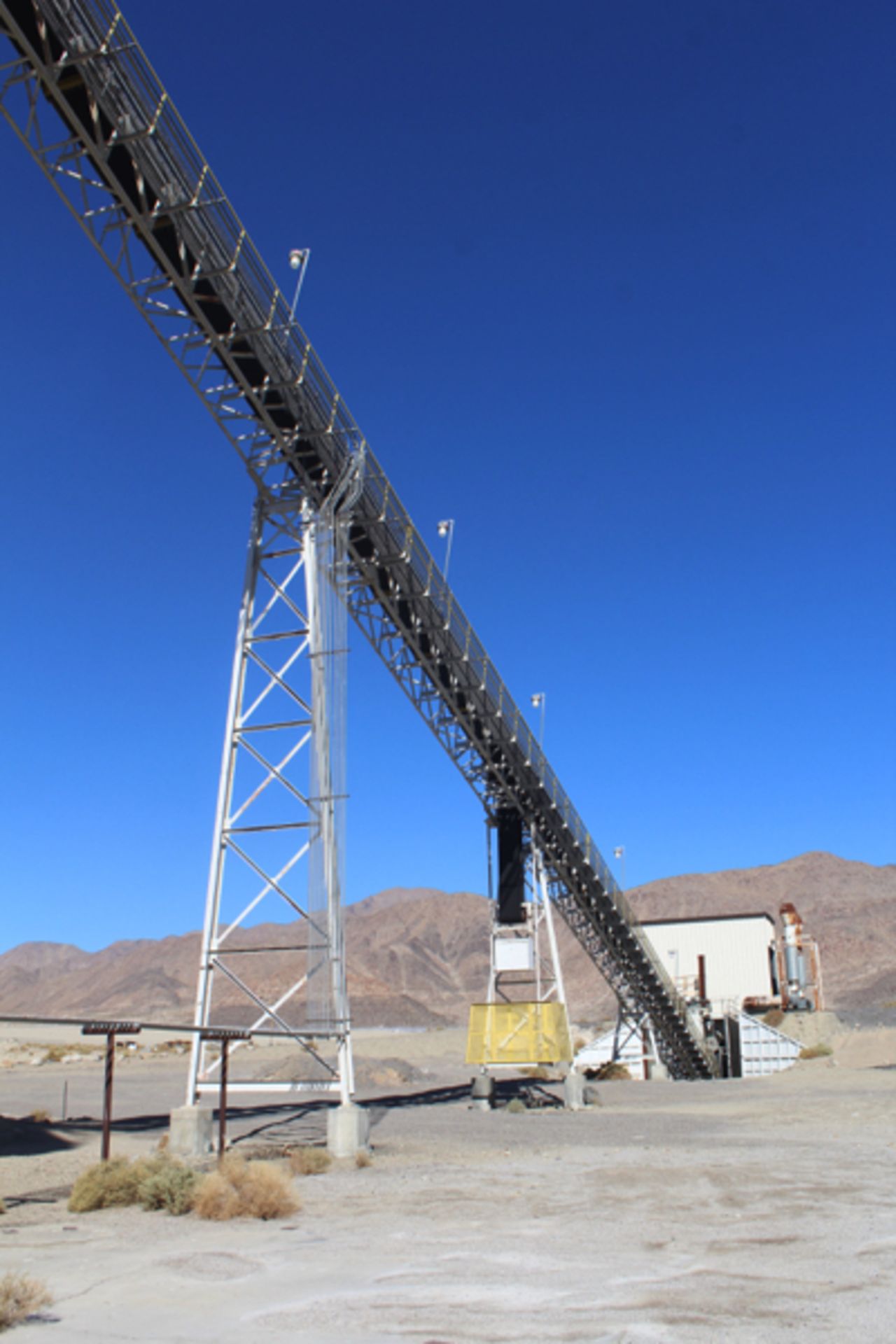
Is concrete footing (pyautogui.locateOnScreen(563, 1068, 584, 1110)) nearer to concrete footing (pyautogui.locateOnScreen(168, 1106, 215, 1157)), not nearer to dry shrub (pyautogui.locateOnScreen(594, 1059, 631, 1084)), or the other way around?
dry shrub (pyautogui.locateOnScreen(594, 1059, 631, 1084))

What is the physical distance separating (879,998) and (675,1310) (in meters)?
90.3

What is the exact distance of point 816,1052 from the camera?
4025 centimetres

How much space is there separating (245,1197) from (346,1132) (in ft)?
14.6

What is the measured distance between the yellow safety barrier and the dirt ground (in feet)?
11.8

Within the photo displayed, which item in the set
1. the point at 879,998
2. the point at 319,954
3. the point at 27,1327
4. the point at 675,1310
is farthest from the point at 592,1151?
the point at 879,998

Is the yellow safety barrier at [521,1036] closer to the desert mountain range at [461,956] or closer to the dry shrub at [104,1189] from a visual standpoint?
the dry shrub at [104,1189]

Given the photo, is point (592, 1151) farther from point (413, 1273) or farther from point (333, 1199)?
point (413, 1273)

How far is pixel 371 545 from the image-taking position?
18438 mm

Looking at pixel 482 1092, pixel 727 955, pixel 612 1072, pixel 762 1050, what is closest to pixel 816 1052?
pixel 762 1050

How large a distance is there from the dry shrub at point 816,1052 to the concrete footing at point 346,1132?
1147 inches

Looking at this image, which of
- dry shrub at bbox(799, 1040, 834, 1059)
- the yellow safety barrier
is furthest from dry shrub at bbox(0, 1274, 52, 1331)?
dry shrub at bbox(799, 1040, 834, 1059)

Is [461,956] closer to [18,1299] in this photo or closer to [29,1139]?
[29,1139]

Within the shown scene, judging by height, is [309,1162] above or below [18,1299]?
below

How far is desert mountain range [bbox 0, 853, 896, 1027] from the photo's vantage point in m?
101
